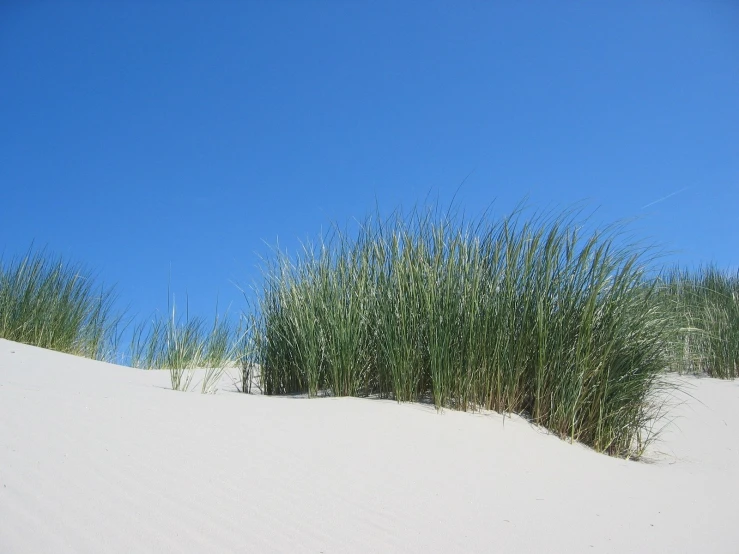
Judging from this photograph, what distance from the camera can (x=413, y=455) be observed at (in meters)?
2.73

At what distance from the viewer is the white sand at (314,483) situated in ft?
6.09

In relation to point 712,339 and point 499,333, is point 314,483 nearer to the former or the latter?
point 499,333

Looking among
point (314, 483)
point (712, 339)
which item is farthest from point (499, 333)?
point (712, 339)

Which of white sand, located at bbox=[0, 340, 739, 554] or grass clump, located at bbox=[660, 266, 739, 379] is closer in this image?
white sand, located at bbox=[0, 340, 739, 554]

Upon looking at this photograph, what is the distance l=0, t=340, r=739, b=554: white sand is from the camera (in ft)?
6.09

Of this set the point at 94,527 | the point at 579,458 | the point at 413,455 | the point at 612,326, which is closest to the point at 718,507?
the point at 579,458

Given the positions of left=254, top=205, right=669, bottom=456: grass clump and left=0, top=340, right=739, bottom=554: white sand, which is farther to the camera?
left=254, top=205, right=669, bottom=456: grass clump

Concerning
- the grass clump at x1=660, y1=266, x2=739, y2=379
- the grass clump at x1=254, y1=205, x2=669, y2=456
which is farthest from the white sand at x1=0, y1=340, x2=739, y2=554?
the grass clump at x1=660, y1=266, x2=739, y2=379

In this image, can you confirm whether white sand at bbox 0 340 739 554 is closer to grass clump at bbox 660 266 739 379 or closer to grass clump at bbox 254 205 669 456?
grass clump at bbox 254 205 669 456

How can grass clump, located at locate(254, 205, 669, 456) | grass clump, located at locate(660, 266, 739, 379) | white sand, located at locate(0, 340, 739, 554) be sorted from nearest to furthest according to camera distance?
white sand, located at locate(0, 340, 739, 554) < grass clump, located at locate(254, 205, 669, 456) < grass clump, located at locate(660, 266, 739, 379)

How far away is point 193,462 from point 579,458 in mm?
2151

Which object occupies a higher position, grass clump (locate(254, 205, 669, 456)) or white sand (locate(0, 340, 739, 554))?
grass clump (locate(254, 205, 669, 456))

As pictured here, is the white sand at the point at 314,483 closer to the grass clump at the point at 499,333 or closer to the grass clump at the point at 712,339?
the grass clump at the point at 499,333

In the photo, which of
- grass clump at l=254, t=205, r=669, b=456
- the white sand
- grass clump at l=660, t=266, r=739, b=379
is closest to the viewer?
the white sand
